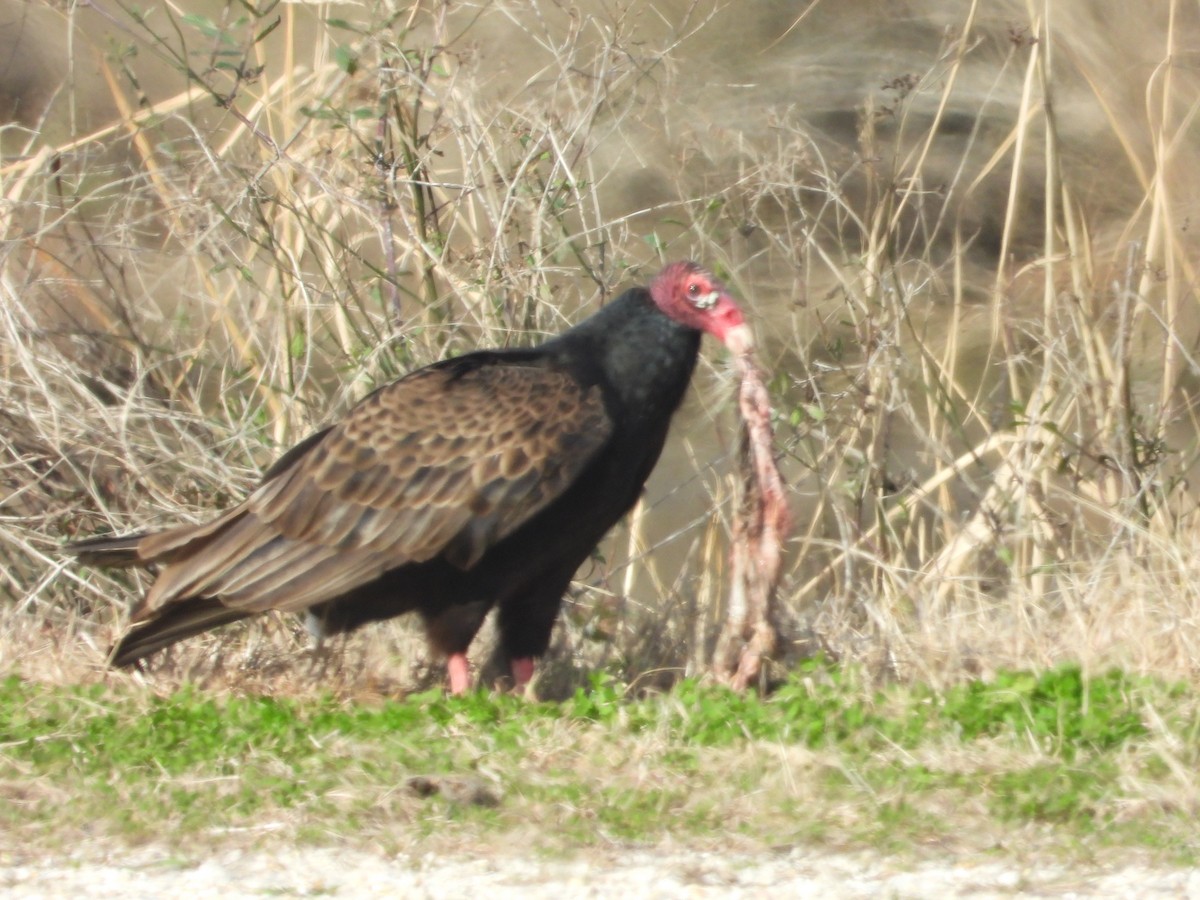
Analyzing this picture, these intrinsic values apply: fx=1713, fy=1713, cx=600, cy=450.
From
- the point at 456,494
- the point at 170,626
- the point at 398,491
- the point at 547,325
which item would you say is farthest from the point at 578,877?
the point at 547,325

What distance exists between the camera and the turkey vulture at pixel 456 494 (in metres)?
4.34

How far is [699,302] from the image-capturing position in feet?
15.2

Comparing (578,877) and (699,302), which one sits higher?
(699,302)

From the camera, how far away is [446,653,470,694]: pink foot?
457 cm

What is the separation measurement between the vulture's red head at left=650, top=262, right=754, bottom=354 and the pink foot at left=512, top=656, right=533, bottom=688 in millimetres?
1040

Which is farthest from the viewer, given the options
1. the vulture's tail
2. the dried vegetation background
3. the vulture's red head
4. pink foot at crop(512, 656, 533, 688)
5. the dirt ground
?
the dried vegetation background

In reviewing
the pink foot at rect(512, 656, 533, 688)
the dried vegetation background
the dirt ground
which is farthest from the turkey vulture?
the dirt ground

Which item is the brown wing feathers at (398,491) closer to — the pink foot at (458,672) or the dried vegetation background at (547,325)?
the pink foot at (458,672)

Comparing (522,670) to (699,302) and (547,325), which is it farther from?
(547,325)

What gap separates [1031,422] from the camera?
4.97 m

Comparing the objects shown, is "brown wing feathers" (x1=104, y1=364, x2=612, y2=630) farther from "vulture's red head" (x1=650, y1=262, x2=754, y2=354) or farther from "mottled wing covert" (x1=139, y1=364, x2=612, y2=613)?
"vulture's red head" (x1=650, y1=262, x2=754, y2=354)

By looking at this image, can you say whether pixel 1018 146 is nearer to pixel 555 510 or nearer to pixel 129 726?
pixel 555 510

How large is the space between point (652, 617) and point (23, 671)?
1817 millimetres

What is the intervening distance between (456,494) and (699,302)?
0.85m
